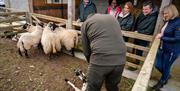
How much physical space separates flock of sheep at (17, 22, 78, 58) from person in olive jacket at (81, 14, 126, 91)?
2285mm

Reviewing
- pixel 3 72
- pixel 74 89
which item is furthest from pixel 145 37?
pixel 3 72

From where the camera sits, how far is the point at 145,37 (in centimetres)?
334

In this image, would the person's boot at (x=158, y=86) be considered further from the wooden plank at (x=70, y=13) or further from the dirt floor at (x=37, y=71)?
the wooden plank at (x=70, y=13)

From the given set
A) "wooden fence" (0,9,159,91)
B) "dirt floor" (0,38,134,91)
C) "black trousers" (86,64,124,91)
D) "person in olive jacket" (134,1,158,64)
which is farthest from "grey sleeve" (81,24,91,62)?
"person in olive jacket" (134,1,158,64)

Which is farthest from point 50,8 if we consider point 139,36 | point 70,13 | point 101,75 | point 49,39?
point 101,75

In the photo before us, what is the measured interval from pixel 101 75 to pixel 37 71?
2.26 m

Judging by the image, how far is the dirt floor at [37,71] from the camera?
3270 mm

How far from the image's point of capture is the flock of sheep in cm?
421

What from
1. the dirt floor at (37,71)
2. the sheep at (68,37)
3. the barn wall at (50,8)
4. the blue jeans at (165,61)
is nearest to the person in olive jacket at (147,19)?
the blue jeans at (165,61)

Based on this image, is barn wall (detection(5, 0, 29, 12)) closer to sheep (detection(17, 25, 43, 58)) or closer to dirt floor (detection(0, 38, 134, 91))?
dirt floor (detection(0, 38, 134, 91))

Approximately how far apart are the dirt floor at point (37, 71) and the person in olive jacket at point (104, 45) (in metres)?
1.38

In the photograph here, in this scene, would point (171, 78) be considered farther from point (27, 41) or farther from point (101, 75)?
point (27, 41)

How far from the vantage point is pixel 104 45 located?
6.40 feet

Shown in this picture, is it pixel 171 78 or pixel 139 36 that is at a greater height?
pixel 139 36
